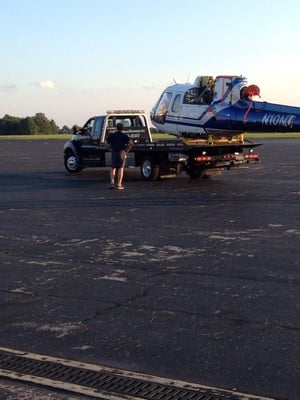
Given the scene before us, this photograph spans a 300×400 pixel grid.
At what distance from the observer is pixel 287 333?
5988mm

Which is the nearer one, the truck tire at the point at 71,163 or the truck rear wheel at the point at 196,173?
the truck rear wheel at the point at 196,173

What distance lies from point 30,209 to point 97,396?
35.0 feet

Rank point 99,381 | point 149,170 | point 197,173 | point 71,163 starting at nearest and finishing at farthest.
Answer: point 99,381 → point 149,170 → point 197,173 → point 71,163

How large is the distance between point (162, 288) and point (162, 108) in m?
17.8

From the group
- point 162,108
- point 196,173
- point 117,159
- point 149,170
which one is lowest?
point 196,173

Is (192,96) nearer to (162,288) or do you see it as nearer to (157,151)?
(157,151)

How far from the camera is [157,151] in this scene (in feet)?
70.5

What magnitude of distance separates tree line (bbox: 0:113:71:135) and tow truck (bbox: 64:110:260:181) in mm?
107295

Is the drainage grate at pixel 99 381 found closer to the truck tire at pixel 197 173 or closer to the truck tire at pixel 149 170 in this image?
the truck tire at pixel 149 170

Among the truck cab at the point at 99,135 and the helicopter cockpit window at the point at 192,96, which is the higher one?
the helicopter cockpit window at the point at 192,96

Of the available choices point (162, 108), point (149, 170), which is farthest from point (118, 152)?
point (162, 108)

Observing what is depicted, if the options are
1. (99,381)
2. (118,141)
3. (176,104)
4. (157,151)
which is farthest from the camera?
(176,104)

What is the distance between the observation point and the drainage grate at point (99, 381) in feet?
15.6

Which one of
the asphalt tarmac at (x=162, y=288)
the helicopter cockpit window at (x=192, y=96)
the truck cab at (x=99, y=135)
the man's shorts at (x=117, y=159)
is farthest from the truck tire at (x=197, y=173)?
the asphalt tarmac at (x=162, y=288)
